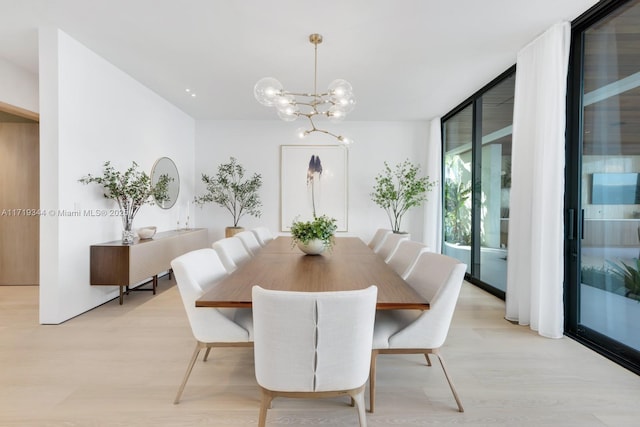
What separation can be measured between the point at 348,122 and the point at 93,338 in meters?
5.18

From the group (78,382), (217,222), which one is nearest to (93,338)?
(78,382)

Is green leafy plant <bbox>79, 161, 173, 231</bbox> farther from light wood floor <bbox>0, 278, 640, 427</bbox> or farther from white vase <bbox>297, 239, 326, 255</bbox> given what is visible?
white vase <bbox>297, 239, 326, 255</bbox>

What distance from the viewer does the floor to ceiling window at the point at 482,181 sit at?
421 cm

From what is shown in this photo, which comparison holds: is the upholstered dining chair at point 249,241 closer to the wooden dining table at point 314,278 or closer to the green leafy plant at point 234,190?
the wooden dining table at point 314,278

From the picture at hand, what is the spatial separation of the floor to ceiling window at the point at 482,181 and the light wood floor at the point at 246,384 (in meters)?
1.46

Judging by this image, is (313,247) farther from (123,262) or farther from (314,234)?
(123,262)

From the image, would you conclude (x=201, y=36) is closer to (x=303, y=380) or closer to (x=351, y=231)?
(x=303, y=380)

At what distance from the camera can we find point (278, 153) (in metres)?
6.49

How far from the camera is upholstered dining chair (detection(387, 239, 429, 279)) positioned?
2621 mm

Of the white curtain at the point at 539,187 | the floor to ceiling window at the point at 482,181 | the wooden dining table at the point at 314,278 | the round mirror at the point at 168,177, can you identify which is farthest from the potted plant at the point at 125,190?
the floor to ceiling window at the point at 482,181

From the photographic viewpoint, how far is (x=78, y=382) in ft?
7.29

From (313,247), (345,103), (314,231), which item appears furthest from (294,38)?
(313,247)

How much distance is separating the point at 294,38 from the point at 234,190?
334 centimetres

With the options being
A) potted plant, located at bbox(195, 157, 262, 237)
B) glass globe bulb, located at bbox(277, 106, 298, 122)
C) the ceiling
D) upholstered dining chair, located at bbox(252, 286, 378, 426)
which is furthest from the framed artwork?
upholstered dining chair, located at bbox(252, 286, 378, 426)
